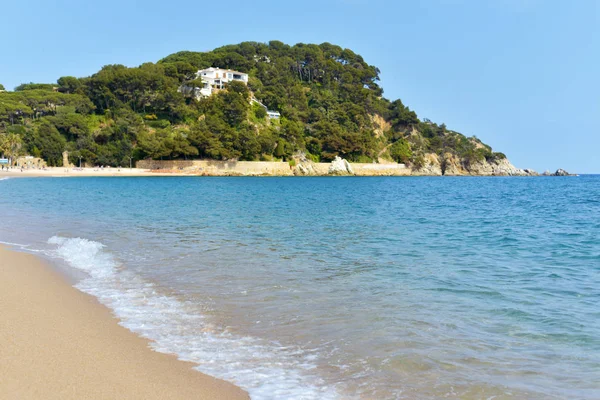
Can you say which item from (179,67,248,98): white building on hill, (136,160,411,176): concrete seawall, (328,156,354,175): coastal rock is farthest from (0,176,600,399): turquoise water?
(179,67,248,98): white building on hill

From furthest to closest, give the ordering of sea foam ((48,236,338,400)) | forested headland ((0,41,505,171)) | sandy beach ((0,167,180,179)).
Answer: forested headland ((0,41,505,171))
sandy beach ((0,167,180,179))
sea foam ((48,236,338,400))

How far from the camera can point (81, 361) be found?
4.29 metres

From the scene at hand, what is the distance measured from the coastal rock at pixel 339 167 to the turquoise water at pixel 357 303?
73.7 meters

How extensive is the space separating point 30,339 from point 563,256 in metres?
10.9

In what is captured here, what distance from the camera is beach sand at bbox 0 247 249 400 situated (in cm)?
371

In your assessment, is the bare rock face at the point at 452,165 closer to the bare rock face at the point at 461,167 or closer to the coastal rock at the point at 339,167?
the bare rock face at the point at 461,167

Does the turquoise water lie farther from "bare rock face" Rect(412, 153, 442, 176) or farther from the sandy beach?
"bare rock face" Rect(412, 153, 442, 176)

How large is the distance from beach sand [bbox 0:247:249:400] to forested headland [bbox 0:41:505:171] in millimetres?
71890

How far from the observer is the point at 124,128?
79812 mm

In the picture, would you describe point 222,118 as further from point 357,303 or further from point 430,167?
point 357,303

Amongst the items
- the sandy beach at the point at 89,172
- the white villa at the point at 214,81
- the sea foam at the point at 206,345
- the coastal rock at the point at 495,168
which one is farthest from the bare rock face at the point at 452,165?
the sea foam at the point at 206,345

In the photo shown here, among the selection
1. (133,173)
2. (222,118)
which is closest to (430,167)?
(222,118)

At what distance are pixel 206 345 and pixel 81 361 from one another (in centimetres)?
123

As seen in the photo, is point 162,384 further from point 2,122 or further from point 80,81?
point 80,81
